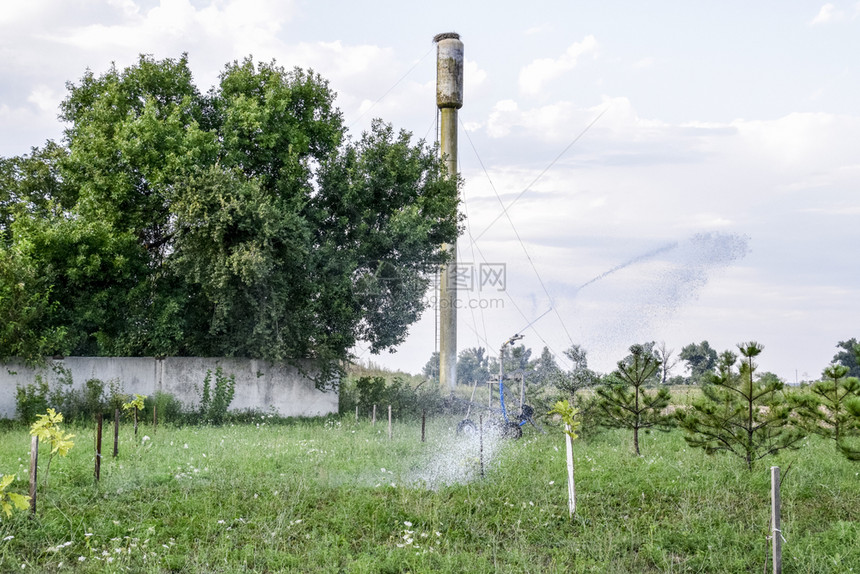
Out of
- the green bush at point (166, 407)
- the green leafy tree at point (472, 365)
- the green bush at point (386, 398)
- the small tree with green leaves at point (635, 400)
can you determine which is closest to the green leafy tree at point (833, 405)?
the small tree with green leaves at point (635, 400)

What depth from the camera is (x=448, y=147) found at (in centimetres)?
2352

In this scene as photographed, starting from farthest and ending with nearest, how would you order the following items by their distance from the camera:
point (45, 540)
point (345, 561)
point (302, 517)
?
1. point (302, 517)
2. point (45, 540)
3. point (345, 561)

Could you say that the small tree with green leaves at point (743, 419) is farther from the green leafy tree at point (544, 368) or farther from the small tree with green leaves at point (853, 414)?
the green leafy tree at point (544, 368)

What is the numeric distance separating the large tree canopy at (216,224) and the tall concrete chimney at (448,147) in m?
1.00

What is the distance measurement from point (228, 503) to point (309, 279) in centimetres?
1152

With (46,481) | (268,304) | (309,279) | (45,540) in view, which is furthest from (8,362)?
(45,540)

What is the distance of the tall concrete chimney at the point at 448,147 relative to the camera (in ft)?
74.6

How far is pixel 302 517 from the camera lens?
8758 mm

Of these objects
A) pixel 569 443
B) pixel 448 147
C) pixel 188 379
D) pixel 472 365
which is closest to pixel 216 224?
pixel 188 379

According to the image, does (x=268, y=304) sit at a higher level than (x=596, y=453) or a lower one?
higher

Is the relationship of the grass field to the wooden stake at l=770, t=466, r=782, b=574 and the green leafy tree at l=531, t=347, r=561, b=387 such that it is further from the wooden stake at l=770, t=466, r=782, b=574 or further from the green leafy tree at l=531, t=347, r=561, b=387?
the green leafy tree at l=531, t=347, r=561, b=387

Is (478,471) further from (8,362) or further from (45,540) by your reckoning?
(8,362)

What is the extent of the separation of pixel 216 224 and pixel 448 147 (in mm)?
8456

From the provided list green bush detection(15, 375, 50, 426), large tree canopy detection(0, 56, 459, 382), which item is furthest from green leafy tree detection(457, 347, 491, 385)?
green bush detection(15, 375, 50, 426)
